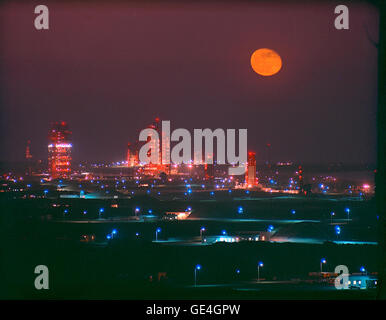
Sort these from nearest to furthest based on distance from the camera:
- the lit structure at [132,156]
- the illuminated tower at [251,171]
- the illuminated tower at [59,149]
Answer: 1. the illuminated tower at [251,171]
2. the illuminated tower at [59,149]
3. the lit structure at [132,156]

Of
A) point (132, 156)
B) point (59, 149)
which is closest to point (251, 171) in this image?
point (59, 149)

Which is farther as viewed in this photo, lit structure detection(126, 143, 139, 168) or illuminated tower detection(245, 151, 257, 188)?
lit structure detection(126, 143, 139, 168)

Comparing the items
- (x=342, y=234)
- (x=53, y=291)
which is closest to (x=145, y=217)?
(x=342, y=234)

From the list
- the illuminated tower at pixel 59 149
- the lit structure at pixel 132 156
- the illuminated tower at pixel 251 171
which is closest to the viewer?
the illuminated tower at pixel 251 171

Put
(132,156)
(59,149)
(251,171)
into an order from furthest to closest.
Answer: (132,156) < (59,149) < (251,171)

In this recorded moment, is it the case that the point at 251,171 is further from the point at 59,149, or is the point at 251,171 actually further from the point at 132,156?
the point at 132,156
